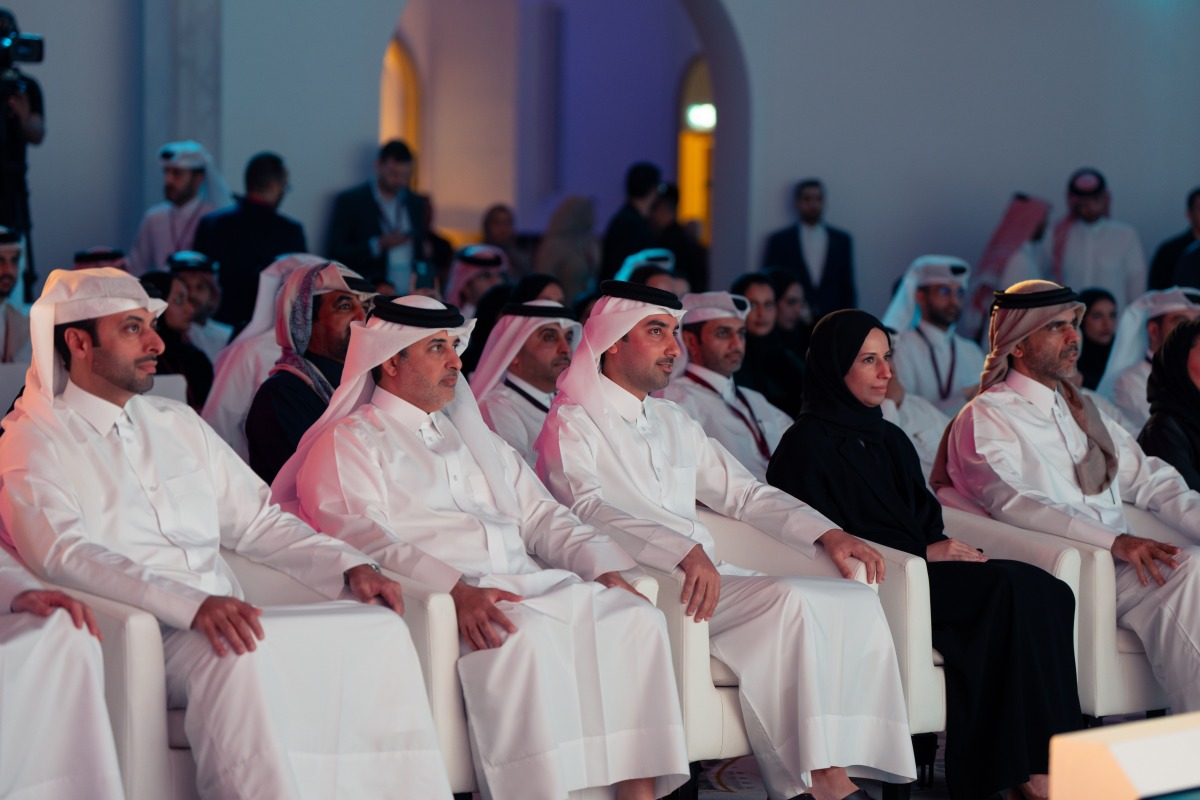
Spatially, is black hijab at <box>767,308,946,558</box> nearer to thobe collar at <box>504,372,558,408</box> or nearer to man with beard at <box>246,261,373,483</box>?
thobe collar at <box>504,372,558,408</box>

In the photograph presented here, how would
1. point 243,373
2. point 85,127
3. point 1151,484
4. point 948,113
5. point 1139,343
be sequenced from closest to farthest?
point 1151,484
point 243,373
point 1139,343
point 85,127
point 948,113

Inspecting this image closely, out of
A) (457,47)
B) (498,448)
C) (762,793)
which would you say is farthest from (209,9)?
(457,47)

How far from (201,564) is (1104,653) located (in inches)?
96.9

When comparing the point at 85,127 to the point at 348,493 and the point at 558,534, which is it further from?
the point at 558,534

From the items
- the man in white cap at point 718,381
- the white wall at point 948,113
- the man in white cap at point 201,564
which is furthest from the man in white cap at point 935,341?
the man in white cap at point 201,564

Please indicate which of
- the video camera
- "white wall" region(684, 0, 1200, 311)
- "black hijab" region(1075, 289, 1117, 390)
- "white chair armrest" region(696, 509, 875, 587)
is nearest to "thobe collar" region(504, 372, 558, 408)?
"white chair armrest" region(696, 509, 875, 587)

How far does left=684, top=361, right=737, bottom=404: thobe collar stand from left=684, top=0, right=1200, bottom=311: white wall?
3593mm

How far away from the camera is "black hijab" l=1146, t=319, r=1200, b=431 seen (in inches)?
217

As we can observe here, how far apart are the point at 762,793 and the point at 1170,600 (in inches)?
49.9

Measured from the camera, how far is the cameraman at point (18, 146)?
6.58m

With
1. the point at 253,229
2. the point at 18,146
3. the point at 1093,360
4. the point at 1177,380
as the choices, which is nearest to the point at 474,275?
the point at 253,229

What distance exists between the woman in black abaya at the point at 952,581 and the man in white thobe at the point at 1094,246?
540cm

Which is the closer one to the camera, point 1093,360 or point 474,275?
point 474,275

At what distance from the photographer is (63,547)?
356cm
